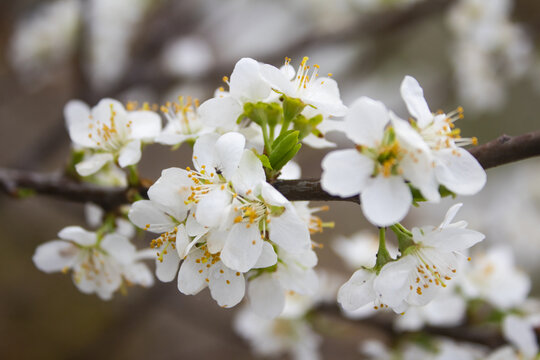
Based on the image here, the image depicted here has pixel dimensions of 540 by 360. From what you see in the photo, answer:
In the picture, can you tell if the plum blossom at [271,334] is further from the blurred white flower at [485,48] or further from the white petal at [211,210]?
the blurred white flower at [485,48]

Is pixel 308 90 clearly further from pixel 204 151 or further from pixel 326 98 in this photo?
pixel 204 151

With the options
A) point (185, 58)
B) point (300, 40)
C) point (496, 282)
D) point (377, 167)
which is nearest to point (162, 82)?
point (185, 58)

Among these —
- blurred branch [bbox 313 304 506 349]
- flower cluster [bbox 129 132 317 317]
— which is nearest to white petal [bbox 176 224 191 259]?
flower cluster [bbox 129 132 317 317]

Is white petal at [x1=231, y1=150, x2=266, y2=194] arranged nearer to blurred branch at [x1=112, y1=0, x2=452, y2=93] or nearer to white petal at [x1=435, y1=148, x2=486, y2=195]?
white petal at [x1=435, y1=148, x2=486, y2=195]

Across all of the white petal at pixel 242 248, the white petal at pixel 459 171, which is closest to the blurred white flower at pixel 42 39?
the white petal at pixel 242 248

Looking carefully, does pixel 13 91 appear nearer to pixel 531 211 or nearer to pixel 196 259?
pixel 196 259
